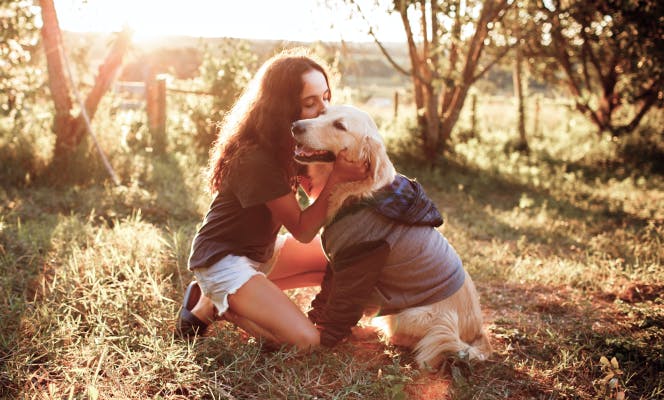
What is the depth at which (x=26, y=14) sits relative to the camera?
6.52m

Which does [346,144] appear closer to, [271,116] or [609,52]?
[271,116]

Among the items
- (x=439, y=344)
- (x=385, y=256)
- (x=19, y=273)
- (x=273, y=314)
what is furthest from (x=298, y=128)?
(x=19, y=273)

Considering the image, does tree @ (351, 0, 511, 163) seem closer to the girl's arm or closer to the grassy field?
the grassy field

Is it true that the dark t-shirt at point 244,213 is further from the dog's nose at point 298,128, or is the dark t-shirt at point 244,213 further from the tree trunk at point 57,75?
the tree trunk at point 57,75

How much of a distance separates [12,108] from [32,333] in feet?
18.3

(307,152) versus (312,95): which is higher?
(312,95)

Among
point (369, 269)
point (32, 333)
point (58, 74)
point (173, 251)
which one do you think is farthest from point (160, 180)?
point (369, 269)

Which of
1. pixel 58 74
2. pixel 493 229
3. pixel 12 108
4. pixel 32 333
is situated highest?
pixel 58 74

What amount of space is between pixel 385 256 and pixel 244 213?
742 mm

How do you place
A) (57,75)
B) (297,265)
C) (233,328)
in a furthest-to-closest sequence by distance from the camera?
(57,75)
(297,265)
(233,328)

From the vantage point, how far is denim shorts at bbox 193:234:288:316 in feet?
8.75

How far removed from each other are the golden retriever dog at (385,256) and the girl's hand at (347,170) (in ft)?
0.08

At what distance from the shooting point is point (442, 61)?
7664 millimetres

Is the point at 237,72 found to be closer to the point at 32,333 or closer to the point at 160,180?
the point at 160,180
